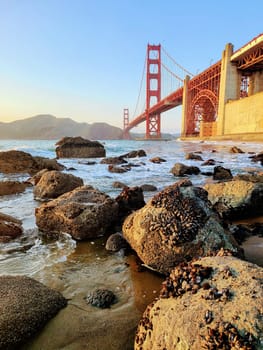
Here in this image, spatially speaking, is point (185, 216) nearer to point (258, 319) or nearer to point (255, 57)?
point (258, 319)

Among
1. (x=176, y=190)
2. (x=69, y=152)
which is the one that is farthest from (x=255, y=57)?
(x=176, y=190)

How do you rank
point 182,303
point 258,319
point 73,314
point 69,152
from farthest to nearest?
point 69,152, point 73,314, point 182,303, point 258,319

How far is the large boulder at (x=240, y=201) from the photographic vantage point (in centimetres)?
329

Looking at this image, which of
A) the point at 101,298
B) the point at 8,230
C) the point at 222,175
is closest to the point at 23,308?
the point at 101,298

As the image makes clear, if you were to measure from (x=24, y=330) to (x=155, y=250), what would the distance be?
963 millimetres

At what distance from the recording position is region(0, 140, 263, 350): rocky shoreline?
96cm

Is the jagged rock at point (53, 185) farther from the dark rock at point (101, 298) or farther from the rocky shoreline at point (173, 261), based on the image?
the dark rock at point (101, 298)

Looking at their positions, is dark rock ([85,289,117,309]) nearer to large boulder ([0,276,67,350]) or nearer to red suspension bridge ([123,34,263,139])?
large boulder ([0,276,67,350])

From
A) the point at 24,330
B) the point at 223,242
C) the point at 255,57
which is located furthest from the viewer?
the point at 255,57

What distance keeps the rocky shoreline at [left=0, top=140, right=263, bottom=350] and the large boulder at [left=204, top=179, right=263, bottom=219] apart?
0.5 inches

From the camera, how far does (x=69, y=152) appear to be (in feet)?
44.3

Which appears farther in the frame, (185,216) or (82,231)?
(82,231)

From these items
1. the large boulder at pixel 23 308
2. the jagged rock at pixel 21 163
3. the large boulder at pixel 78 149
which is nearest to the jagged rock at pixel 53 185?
the large boulder at pixel 23 308

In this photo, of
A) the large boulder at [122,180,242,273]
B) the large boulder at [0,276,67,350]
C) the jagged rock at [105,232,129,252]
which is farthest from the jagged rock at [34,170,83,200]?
the large boulder at [0,276,67,350]
